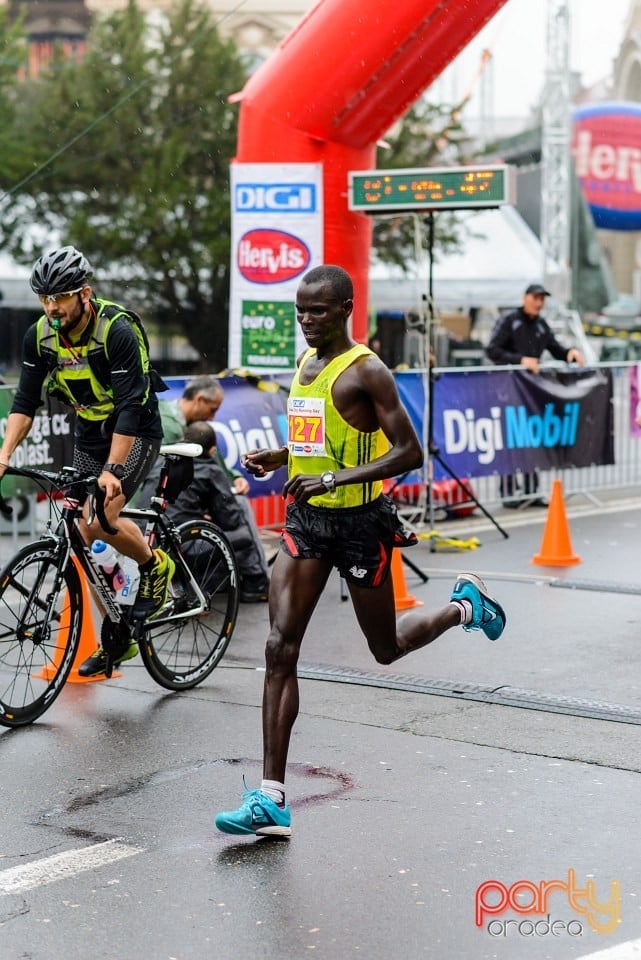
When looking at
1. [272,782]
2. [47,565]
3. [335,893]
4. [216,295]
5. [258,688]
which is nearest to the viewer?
[335,893]

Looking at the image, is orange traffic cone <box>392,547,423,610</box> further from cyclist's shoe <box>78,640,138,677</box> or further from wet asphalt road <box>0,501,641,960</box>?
cyclist's shoe <box>78,640,138,677</box>

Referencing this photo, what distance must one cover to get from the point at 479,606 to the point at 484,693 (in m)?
0.97

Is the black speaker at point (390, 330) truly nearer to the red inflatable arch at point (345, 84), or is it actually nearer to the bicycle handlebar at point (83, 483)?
the red inflatable arch at point (345, 84)

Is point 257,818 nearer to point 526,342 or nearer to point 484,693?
point 484,693

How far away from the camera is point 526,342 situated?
575 inches

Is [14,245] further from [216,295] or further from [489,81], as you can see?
[489,81]

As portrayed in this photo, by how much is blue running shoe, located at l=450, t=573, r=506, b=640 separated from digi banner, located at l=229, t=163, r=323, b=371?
272 inches

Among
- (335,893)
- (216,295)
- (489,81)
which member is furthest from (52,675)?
(489,81)

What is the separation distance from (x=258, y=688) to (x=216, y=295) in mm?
27149

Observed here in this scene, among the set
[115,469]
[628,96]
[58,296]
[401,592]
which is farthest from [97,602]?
[628,96]

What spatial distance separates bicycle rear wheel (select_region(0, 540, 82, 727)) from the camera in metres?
6.44

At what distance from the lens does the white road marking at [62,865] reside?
4.71 m

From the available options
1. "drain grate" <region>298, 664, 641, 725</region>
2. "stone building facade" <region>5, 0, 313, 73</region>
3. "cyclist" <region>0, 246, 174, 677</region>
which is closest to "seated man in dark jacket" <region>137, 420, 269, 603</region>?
"drain grate" <region>298, 664, 641, 725</region>

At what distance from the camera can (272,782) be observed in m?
5.17
